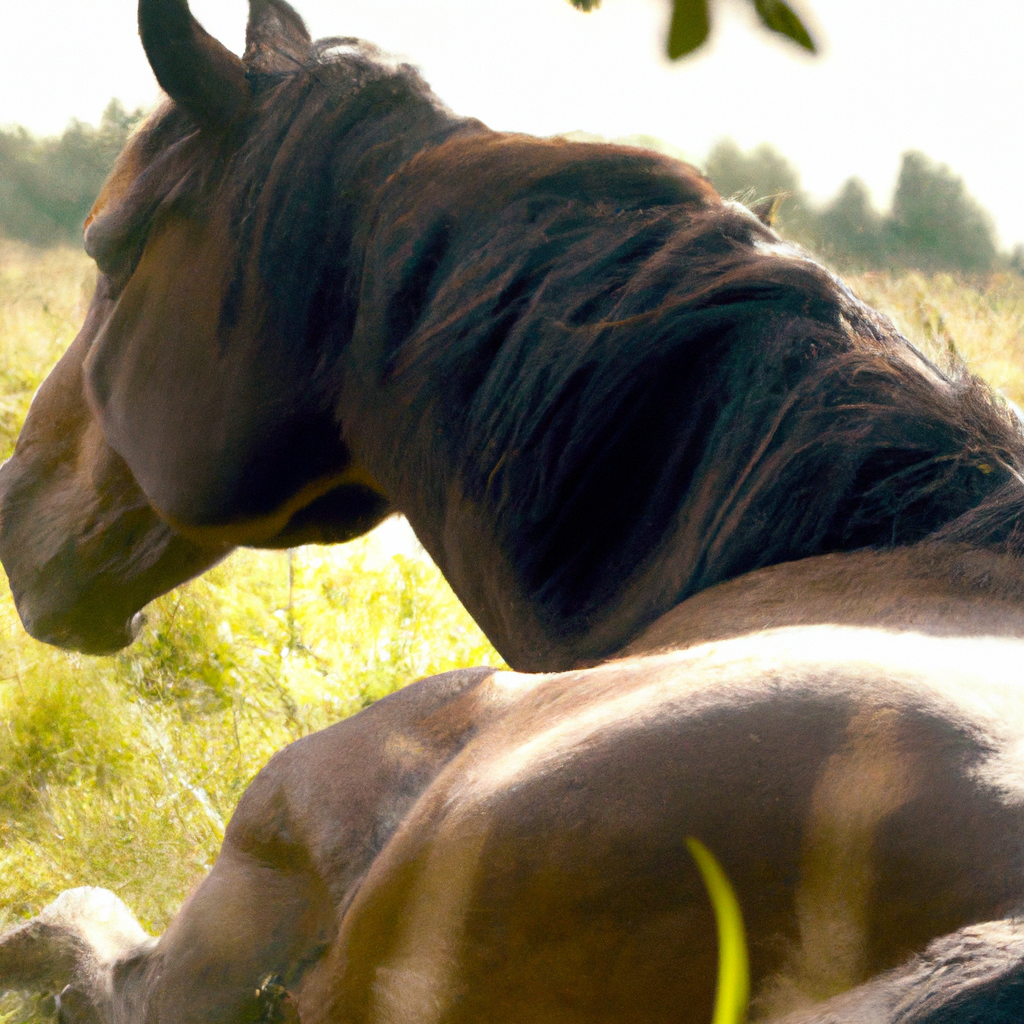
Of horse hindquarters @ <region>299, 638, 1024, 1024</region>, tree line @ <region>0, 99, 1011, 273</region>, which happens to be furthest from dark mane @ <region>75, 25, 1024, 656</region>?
horse hindquarters @ <region>299, 638, 1024, 1024</region>

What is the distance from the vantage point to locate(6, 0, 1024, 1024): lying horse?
0.81m

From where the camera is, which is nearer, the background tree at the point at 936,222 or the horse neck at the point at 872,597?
the horse neck at the point at 872,597

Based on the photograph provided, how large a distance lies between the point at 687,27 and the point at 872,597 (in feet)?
2.39

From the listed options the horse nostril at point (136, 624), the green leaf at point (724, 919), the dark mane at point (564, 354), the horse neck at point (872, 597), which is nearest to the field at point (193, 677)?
the horse nostril at point (136, 624)

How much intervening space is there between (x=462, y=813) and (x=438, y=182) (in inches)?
41.9

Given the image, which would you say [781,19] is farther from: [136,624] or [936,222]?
[936,222]

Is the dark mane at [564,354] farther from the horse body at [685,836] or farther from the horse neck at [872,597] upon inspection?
the horse body at [685,836]

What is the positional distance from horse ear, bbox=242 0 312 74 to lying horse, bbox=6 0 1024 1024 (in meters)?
0.01

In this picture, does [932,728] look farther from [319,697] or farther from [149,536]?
[319,697]

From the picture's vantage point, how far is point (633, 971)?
827mm

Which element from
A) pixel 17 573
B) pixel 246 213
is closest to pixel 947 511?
pixel 246 213

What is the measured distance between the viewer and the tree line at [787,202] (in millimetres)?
1993

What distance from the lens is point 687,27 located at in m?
0.57

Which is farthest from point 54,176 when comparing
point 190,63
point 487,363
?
point 487,363
